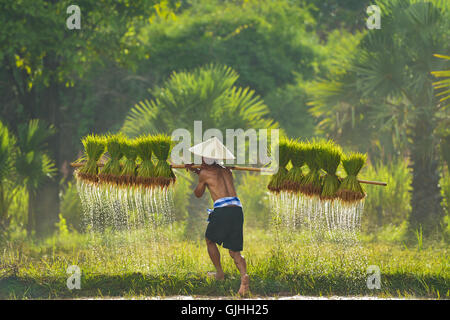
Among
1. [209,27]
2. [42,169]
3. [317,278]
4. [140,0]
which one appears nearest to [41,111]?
[42,169]

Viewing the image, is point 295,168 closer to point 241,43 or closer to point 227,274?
point 227,274

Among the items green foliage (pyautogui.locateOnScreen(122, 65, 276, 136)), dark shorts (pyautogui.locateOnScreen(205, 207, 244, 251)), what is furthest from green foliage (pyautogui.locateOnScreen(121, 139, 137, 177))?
green foliage (pyautogui.locateOnScreen(122, 65, 276, 136))

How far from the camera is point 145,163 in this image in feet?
24.2

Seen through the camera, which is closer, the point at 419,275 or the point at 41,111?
the point at 419,275

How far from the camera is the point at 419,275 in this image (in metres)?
7.88

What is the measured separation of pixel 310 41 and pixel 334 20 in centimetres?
466

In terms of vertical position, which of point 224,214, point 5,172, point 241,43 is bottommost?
point 224,214

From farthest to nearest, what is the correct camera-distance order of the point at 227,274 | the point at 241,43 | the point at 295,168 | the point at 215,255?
the point at 241,43 < the point at 227,274 < the point at 295,168 < the point at 215,255

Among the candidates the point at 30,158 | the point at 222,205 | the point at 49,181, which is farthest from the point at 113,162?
the point at 49,181

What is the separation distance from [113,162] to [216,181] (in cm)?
140

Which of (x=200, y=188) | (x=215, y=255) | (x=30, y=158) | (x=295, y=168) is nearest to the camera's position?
(x=200, y=188)

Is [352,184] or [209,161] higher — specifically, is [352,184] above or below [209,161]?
below

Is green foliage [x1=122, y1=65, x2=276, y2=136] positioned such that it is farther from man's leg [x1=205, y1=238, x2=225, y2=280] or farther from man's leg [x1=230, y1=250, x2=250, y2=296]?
man's leg [x1=230, y1=250, x2=250, y2=296]

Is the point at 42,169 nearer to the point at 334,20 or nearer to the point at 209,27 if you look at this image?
the point at 209,27
